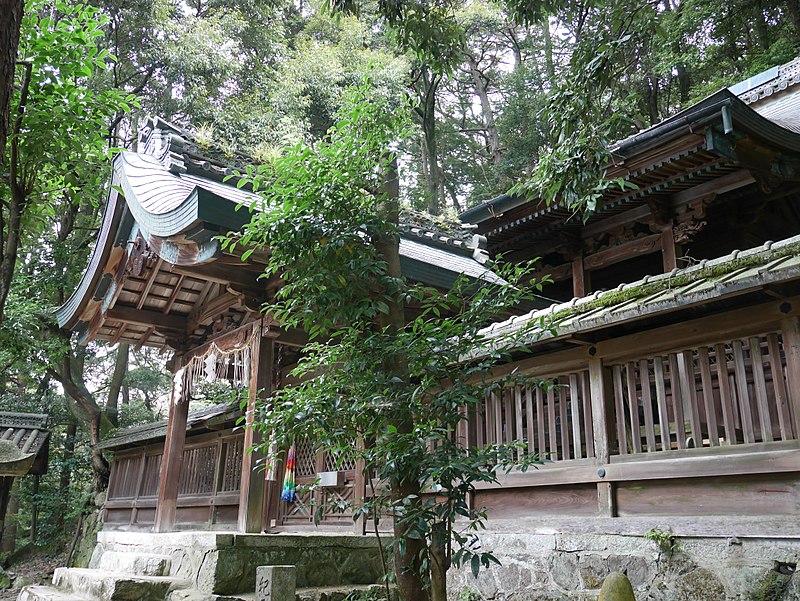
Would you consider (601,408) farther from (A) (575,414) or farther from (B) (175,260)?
(B) (175,260)

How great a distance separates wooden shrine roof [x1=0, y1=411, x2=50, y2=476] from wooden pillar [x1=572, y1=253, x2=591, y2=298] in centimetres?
1049

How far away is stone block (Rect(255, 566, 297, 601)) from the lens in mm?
4629

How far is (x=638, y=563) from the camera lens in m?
5.10

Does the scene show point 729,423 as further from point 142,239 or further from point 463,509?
point 142,239

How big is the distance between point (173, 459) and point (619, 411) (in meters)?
6.91

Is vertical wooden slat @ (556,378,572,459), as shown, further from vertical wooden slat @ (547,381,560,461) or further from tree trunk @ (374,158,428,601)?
tree trunk @ (374,158,428,601)

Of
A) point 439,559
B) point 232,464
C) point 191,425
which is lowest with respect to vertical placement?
point 439,559

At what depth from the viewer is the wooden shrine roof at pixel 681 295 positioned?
438 centimetres

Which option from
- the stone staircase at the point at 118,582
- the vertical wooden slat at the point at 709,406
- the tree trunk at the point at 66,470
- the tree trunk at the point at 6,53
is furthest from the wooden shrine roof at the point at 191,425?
the tree trunk at the point at 6,53

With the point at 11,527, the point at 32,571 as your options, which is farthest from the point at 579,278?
the point at 11,527

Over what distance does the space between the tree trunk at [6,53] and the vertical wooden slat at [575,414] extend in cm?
500

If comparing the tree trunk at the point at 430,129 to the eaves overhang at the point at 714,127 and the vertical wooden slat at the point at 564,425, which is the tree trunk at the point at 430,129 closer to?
the eaves overhang at the point at 714,127

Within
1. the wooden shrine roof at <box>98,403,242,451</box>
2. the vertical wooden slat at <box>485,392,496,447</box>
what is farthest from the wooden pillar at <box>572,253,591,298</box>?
the wooden shrine roof at <box>98,403,242,451</box>

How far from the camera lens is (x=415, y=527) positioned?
349 cm
